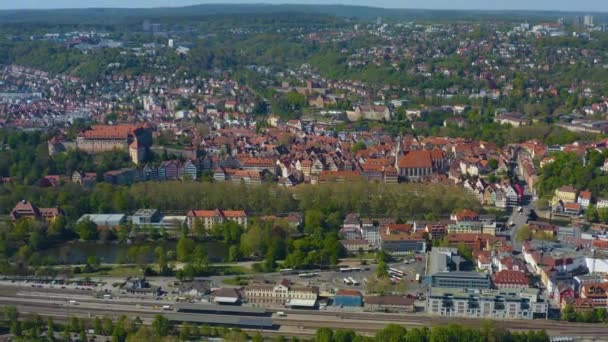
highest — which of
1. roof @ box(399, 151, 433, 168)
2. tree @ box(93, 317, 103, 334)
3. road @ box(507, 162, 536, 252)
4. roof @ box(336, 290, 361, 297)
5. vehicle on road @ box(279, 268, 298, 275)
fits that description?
roof @ box(399, 151, 433, 168)

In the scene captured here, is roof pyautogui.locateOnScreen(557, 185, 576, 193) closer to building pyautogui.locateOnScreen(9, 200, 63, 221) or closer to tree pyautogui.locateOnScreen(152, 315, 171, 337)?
building pyautogui.locateOnScreen(9, 200, 63, 221)

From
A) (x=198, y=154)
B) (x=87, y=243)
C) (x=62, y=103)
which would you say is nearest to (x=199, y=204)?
(x=87, y=243)

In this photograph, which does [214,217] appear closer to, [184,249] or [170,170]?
[184,249]

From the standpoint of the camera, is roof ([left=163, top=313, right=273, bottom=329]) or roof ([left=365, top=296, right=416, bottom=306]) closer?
roof ([left=163, top=313, right=273, bottom=329])

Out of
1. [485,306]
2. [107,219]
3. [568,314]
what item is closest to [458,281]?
[485,306]

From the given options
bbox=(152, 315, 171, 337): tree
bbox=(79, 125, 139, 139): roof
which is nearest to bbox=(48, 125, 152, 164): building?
bbox=(79, 125, 139, 139): roof

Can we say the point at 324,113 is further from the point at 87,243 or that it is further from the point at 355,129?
the point at 87,243
